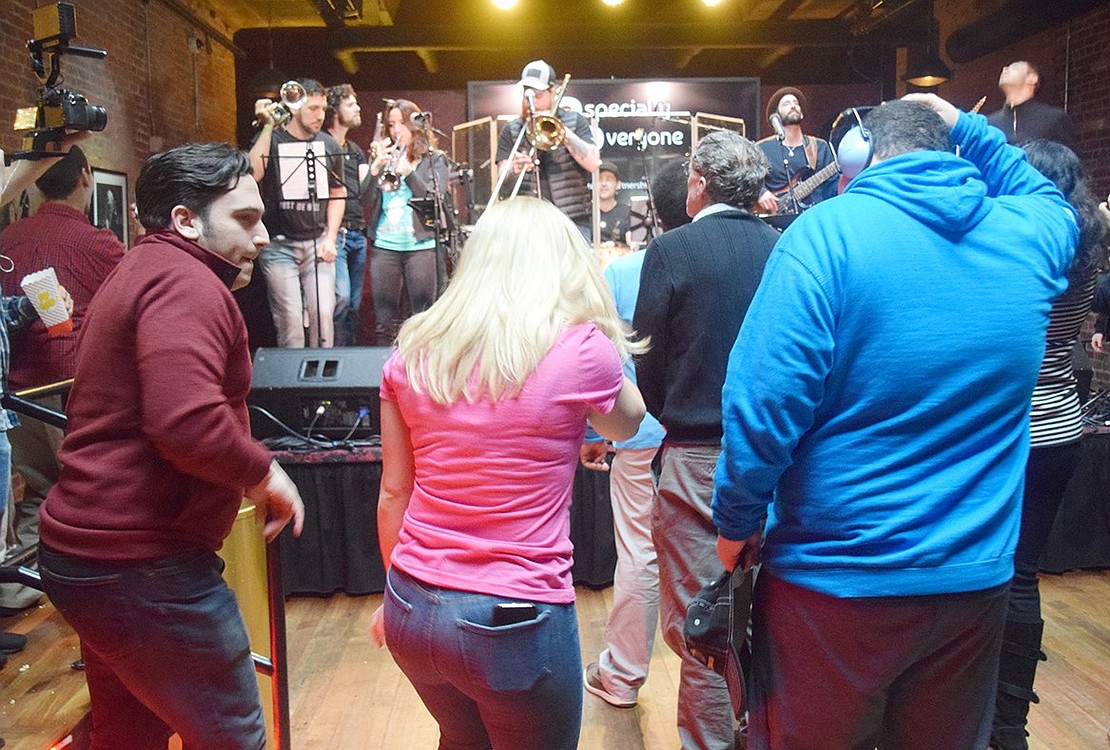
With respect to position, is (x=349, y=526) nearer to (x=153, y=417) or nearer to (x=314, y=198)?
(x=314, y=198)

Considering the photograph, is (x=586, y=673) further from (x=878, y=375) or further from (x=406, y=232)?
(x=406, y=232)

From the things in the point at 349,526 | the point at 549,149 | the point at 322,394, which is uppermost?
the point at 549,149

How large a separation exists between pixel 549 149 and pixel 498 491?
4690mm

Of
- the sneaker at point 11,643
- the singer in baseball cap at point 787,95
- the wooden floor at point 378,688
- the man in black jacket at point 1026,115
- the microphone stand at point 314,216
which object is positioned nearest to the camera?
the wooden floor at point 378,688

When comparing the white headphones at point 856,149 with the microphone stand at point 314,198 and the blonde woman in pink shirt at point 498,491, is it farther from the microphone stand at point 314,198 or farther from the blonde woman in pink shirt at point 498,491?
the microphone stand at point 314,198

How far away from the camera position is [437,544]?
162cm

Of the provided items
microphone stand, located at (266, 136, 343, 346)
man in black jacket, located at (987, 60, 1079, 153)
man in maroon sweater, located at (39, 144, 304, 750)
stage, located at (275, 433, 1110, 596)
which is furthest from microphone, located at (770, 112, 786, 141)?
man in maroon sweater, located at (39, 144, 304, 750)

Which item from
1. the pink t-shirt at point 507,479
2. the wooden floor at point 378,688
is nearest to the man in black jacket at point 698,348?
the wooden floor at point 378,688

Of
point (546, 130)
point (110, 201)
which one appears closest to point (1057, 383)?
point (546, 130)

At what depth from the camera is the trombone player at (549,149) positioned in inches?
231

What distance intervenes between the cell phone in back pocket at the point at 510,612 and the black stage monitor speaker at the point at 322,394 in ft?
9.22

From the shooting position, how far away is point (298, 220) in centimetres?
571

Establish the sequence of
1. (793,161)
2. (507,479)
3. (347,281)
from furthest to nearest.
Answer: (793,161) → (347,281) → (507,479)

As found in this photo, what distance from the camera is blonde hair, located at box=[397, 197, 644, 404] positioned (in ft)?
5.28
